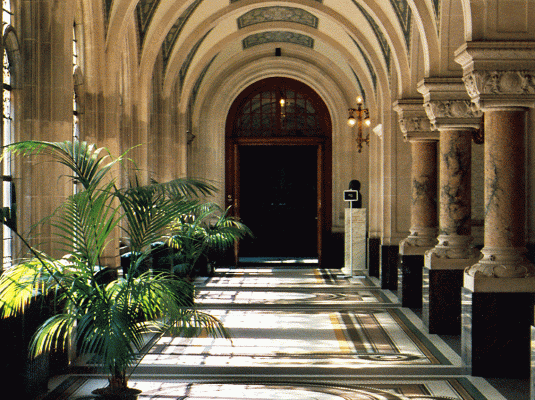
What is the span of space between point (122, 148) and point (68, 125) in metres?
3.88

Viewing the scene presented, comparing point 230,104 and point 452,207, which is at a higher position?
point 230,104

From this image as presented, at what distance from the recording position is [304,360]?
6.96m

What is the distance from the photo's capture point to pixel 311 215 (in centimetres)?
2097

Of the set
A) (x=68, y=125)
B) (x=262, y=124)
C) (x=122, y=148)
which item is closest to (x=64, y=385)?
(x=68, y=125)

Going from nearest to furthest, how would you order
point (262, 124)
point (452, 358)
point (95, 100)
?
point (452, 358) < point (95, 100) < point (262, 124)

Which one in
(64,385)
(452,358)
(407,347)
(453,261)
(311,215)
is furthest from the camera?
(311,215)

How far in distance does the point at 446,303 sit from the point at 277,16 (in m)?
8.67

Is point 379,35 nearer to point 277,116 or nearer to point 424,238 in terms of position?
point 424,238

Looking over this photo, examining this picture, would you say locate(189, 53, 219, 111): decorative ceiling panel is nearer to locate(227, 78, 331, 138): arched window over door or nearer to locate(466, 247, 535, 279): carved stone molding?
locate(227, 78, 331, 138): arched window over door

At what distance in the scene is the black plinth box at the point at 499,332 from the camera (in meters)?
6.37

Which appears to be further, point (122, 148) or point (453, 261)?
point (122, 148)

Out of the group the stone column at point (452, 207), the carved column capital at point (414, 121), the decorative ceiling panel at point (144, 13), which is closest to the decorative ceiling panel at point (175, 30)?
the decorative ceiling panel at point (144, 13)

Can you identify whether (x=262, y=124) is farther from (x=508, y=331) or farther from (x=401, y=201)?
(x=508, y=331)

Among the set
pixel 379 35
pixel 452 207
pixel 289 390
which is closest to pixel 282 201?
pixel 379 35
